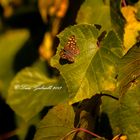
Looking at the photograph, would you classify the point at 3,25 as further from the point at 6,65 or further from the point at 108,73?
the point at 108,73

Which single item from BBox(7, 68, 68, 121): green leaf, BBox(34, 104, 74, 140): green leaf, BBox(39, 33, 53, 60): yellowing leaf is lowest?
BBox(39, 33, 53, 60): yellowing leaf

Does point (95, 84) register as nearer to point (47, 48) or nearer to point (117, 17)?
point (117, 17)

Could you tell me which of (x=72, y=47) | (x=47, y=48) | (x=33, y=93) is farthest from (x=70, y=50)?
(x=47, y=48)

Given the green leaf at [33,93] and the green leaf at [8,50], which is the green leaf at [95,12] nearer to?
the green leaf at [33,93]

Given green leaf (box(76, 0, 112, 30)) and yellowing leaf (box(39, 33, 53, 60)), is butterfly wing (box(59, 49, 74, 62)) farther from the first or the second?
yellowing leaf (box(39, 33, 53, 60))

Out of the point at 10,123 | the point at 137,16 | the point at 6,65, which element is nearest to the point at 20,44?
the point at 6,65

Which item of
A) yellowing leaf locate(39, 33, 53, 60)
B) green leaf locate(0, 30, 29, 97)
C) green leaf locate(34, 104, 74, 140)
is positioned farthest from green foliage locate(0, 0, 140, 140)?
green leaf locate(0, 30, 29, 97)

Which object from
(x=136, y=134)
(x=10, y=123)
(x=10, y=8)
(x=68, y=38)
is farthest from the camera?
(x=10, y=8)

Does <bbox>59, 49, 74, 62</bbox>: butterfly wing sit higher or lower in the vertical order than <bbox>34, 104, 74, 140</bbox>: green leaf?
higher
